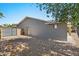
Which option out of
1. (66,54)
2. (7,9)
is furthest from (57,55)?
(7,9)

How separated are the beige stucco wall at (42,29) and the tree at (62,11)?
A: 0.14 meters

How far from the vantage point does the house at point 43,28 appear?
423 centimetres

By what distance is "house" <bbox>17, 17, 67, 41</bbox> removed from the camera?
4227 mm

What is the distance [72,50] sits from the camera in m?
4.22

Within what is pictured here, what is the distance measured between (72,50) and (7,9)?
1223 mm

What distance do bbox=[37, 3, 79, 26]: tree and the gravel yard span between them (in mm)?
384

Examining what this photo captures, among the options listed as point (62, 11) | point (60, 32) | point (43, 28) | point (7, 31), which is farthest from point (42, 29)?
point (7, 31)

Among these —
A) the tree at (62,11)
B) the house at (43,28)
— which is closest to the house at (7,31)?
the house at (43,28)

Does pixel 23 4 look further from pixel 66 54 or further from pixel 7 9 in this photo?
pixel 66 54

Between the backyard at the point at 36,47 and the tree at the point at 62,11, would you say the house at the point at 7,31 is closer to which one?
the backyard at the point at 36,47

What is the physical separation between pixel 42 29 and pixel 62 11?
433mm

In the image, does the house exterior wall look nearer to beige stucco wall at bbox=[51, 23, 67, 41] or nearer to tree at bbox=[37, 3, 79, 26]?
beige stucco wall at bbox=[51, 23, 67, 41]

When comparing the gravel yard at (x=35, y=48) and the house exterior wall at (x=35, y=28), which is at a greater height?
the house exterior wall at (x=35, y=28)

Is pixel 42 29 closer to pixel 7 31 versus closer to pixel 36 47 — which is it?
pixel 36 47
